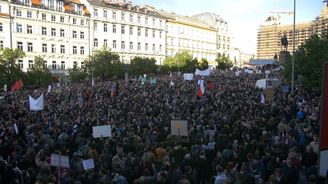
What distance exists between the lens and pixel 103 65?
209 ft

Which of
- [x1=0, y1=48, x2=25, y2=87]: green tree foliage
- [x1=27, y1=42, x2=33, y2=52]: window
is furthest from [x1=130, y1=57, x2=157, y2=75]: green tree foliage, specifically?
[x1=0, y1=48, x2=25, y2=87]: green tree foliage

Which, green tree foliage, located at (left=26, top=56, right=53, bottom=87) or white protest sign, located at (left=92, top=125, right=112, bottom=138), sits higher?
green tree foliage, located at (left=26, top=56, right=53, bottom=87)

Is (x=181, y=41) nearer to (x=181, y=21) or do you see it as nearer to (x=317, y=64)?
(x=181, y=21)

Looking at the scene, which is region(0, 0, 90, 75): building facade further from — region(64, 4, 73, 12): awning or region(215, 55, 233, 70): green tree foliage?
region(215, 55, 233, 70): green tree foliage

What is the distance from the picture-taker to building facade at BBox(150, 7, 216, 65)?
321ft

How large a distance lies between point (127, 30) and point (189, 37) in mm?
25202

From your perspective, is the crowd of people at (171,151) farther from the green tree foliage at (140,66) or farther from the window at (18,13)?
the green tree foliage at (140,66)

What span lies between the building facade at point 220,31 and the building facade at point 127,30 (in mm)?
34786

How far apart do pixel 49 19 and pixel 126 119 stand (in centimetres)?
5335

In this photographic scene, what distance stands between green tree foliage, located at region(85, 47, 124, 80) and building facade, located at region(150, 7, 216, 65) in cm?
3161

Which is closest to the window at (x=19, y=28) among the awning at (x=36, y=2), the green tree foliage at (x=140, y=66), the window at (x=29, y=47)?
the window at (x=29, y=47)

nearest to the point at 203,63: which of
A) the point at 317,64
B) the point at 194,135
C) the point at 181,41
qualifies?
the point at 181,41

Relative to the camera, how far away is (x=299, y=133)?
559 inches

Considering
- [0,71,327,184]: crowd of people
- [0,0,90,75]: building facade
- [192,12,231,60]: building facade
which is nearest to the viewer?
[0,71,327,184]: crowd of people
